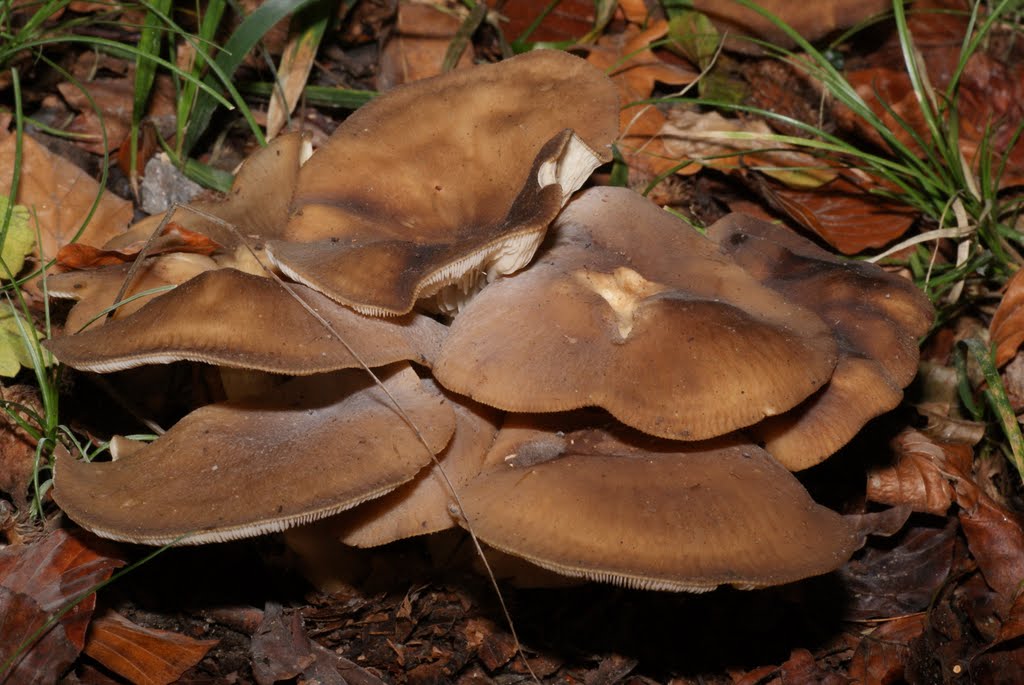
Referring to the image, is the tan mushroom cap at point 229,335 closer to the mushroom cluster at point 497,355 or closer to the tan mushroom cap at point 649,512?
the mushroom cluster at point 497,355

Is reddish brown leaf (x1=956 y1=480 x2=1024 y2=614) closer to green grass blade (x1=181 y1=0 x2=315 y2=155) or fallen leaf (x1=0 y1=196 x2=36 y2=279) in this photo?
green grass blade (x1=181 y1=0 x2=315 y2=155)

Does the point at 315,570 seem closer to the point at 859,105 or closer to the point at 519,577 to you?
the point at 519,577

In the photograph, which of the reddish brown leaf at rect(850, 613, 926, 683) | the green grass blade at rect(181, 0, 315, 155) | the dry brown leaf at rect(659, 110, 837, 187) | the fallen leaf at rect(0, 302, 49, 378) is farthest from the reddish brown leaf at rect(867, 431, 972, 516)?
the fallen leaf at rect(0, 302, 49, 378)

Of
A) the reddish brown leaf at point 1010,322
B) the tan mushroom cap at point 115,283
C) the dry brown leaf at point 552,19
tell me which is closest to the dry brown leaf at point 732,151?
the dry brown leaf at point 552,19


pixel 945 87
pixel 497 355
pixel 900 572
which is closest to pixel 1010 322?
pixel 900 572

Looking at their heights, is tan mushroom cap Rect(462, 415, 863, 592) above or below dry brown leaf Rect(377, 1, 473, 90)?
below

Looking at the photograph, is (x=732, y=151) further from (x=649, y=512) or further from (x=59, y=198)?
(x=59, y=198)
